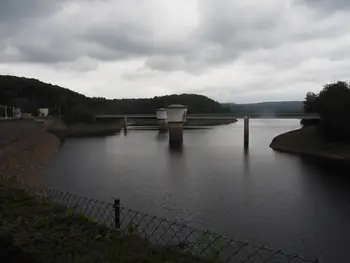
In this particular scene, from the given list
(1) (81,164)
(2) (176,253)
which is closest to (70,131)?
(1) (81,164)

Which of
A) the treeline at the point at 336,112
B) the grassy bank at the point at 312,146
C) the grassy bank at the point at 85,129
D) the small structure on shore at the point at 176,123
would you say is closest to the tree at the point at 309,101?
the grassy bank at the point at 312,146

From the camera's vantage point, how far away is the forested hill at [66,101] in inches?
3465

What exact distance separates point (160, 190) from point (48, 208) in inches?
432

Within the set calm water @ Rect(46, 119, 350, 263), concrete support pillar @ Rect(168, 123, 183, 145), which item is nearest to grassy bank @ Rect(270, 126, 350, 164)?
calm water @ Rect(46, 119, 350, 263)

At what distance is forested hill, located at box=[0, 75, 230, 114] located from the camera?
8800 cm

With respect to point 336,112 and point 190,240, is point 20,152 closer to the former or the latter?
point 190,240

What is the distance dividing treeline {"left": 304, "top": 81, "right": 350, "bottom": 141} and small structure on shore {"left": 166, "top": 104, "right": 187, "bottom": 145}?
57.0ft

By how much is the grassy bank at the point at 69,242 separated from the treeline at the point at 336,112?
29030mm

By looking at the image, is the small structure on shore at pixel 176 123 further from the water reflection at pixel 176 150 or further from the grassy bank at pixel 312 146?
the grassy bank at pixel 312 146

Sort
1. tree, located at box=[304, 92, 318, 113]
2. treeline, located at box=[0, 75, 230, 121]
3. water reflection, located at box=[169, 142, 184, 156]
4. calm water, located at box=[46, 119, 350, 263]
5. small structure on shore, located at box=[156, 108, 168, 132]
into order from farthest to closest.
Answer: treeline, located at box=[0, 75, 230, 121] < small structure on shore, located at box=[156, 108, 168, 132] < tree, located at box=[304, 92, 318, 113] < water reflection, located at box=[169, 142, 184, 156] < calm water, located at box=[46, 119, 350, 263]

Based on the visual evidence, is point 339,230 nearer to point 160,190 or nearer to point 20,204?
point 160,190

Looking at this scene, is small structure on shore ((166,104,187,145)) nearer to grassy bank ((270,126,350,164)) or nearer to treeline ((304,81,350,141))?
grassy bank ((270,126,350,164))

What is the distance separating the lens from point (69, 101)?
307 ft

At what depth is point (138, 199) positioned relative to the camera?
14711mm
